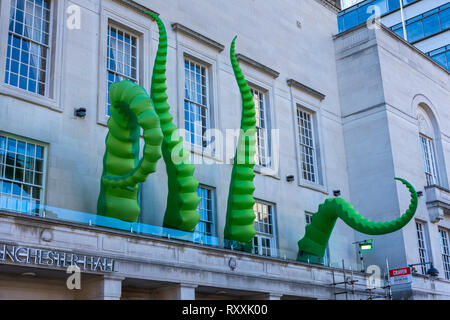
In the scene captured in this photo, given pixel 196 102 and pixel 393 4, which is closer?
pixel 196 102

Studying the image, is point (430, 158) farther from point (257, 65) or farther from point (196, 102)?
point (196, 102)

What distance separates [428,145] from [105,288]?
2490 centimetres

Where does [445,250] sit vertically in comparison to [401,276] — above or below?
above

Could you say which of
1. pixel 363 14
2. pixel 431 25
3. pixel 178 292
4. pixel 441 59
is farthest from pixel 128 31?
pixel 363 14

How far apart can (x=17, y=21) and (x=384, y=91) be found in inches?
766

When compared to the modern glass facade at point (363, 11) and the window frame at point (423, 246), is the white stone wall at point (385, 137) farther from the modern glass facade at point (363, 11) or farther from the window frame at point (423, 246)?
the modern glass facade at point (363, 11)

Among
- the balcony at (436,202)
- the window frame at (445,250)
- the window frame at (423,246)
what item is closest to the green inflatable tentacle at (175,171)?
the window frame at (423,246)

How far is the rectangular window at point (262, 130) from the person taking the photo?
1061 inches

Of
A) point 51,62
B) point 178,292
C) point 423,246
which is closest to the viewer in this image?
point 178,292

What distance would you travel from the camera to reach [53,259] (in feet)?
49.9

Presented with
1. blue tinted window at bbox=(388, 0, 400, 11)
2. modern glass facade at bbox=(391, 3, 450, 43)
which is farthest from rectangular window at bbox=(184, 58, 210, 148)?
blue tinted window at bbox=(388, 0, 400, 11)

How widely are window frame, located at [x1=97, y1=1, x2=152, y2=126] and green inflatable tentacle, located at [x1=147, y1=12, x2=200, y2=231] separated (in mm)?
2049

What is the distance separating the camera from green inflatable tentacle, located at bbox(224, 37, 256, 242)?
71.4ft

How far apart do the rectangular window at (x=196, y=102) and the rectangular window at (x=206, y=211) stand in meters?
1.92
